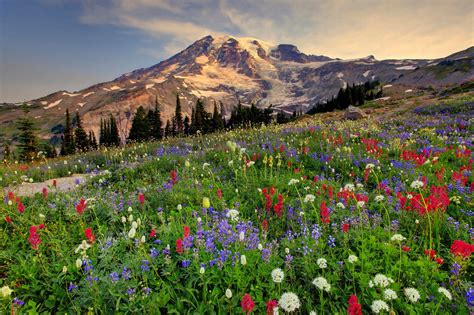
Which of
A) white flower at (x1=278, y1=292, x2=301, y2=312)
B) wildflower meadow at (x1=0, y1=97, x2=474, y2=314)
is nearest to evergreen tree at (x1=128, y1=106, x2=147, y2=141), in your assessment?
wildflower meadow at (x1=0, y1=97, x2=474, y2=314)

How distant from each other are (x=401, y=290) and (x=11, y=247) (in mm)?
5873

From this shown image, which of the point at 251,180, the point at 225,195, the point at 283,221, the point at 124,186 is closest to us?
the point at 283,221

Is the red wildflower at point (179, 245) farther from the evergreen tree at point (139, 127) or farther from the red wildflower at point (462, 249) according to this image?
the evergreen tree at point (139, 127)

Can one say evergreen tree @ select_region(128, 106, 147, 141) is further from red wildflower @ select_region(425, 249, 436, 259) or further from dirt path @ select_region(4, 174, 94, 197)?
red wildflower @ select_region(425, 249, 436, 259)

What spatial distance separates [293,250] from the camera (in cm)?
389

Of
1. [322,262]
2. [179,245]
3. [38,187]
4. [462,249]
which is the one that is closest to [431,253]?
[462,249]

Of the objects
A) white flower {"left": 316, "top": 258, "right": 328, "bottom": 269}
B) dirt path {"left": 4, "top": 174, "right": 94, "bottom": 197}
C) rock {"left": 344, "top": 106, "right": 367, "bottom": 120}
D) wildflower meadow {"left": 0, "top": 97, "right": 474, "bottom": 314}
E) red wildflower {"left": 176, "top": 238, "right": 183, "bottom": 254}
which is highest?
rock {"left": 344, "top": 106, "right": 367, "bottom": 120}

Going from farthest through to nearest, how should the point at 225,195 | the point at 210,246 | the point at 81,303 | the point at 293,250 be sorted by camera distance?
the point at 225,195 < the point at 293,250 < the point at 210,246 < the point at 81,303

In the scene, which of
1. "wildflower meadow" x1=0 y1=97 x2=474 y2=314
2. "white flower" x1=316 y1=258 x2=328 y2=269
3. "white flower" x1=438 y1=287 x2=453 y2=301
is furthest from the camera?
"white flower" x1=316 y1=258 x2=328 y2=269

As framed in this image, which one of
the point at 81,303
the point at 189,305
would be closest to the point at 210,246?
the point at 189,305

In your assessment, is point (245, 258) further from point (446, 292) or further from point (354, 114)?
point (354, 114)

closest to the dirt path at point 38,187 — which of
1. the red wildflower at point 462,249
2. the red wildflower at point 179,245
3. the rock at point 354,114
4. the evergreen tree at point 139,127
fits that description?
the red wildflower at point 179,245

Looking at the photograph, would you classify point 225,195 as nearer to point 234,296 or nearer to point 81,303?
point 234,296

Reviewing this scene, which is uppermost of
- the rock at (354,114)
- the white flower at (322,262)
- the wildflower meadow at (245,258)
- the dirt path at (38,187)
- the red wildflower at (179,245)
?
the rock at (354,114)
